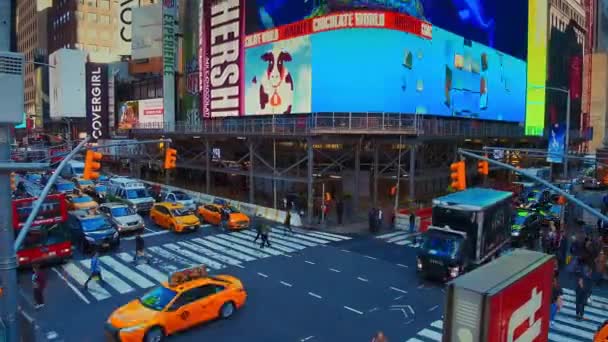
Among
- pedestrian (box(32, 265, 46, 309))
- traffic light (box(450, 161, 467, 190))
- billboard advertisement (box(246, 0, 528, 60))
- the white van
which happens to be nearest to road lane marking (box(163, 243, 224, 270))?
pedestrian (box(32, 265, 46, 309))

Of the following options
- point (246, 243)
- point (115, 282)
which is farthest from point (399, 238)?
point (115, 282)

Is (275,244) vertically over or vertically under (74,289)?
over

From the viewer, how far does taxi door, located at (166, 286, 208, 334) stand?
13258mm

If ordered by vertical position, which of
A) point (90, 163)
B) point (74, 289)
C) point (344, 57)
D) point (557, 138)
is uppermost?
Result: point (344, 57)

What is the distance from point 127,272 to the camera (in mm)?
19719

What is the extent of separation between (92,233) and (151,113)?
39.2m

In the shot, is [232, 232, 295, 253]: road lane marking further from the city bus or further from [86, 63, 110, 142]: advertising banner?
[86, 63, 110, 142]: advertising banner

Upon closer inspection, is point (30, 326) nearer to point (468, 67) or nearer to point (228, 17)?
point (228, 17)

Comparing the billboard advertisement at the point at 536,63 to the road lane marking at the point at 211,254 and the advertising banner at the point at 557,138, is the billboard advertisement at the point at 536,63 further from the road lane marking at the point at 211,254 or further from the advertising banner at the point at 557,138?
the road lane marking at the point at 211,254

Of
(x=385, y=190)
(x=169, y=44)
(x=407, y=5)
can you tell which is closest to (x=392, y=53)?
(x=407, y=5)

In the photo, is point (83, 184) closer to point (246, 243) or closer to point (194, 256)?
point (246, 243)

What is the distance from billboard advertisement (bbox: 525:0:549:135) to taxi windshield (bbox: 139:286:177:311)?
210ft

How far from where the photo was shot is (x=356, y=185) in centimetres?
3447

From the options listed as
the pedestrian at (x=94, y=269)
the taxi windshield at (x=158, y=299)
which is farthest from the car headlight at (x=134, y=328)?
the pedestrian at (x=94, y=269)
